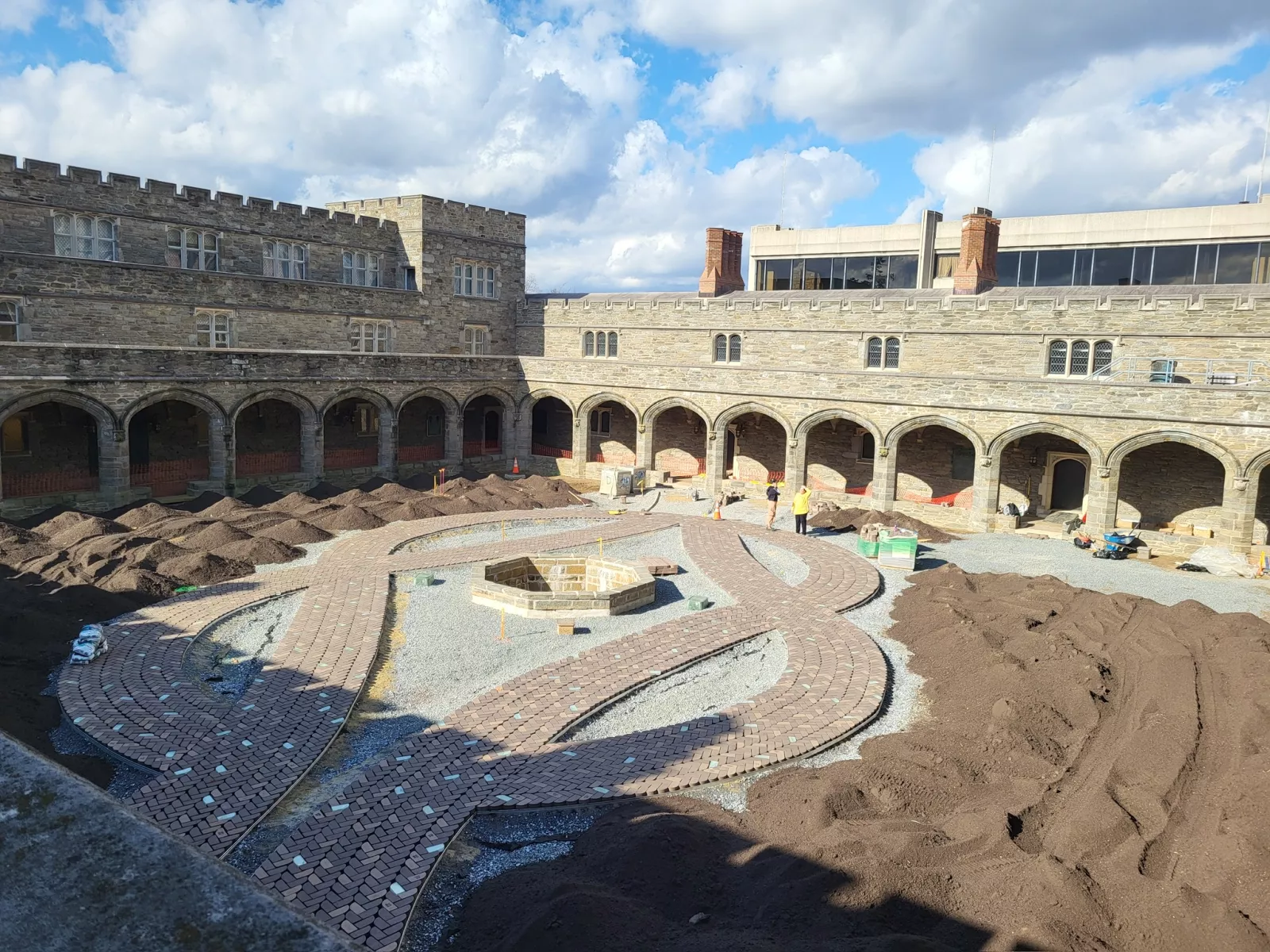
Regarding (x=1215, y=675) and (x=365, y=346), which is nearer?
(x=1215, y=675)

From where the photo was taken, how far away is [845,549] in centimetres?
2488

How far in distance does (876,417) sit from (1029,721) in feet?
57.3

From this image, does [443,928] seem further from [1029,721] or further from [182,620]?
[182,620]

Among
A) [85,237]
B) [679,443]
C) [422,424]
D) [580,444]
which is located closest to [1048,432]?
[679,443]

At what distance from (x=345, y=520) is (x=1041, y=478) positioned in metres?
21.6

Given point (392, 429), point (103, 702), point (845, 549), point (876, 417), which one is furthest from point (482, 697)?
point (392, 429)

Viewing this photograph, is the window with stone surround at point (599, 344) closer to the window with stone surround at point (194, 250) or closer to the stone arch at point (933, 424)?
the stone arch at point (933, 424)

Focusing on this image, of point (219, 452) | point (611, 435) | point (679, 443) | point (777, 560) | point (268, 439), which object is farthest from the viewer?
point (611, 435)

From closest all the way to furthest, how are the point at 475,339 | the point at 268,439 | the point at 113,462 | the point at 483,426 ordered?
the point at 113,462 → the point at 268,439 → the point at 475,339 → the point at 483,426

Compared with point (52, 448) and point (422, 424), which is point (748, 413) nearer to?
point (422, 424)

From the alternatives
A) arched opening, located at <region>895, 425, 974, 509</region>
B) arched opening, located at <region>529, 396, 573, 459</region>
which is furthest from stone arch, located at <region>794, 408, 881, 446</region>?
arched opening, located at <region>529, 396, 573, 459</region>

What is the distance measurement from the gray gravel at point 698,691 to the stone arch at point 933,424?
13.2 m

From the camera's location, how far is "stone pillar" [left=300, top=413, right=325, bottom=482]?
31234 millimetres

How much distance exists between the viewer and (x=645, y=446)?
35.2 metres
